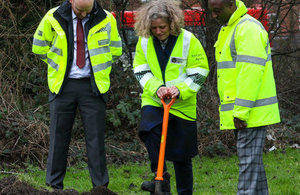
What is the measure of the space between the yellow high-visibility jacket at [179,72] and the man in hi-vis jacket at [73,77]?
49 cm

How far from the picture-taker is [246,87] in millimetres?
4180

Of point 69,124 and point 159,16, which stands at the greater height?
point 159,16

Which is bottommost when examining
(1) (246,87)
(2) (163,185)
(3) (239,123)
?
Answer: (2) (163,185)

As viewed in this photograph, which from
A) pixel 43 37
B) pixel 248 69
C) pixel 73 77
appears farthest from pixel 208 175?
pixel 248 69

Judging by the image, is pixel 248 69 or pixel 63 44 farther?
pixel 63 44

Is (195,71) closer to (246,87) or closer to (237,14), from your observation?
(237,14)

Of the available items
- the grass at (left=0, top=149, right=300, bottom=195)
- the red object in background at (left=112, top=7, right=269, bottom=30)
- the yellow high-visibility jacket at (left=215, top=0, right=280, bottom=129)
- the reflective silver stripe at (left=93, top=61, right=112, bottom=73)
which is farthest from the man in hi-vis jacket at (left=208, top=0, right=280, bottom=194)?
the red object in background at (left=112, top=7, right=269, bottom=30)

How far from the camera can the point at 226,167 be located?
7.36 meters

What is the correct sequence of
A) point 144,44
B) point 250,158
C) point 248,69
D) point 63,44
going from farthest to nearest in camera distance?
point 63,44 → point 144,44 → point 250,158 → point 248,69

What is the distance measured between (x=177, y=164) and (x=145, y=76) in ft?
2.94

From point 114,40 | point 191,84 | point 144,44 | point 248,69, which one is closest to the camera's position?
point 248,69

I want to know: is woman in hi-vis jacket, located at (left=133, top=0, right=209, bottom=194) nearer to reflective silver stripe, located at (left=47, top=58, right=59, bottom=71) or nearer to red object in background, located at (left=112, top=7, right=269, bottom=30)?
reflective silver stripe, located at (left=47, top=58, right=59, bottom=71)

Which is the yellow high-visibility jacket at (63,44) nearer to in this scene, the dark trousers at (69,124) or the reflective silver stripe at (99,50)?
the reflective silver stripe at (99,50)

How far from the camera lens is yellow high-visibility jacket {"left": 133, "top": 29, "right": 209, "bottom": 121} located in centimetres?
498
